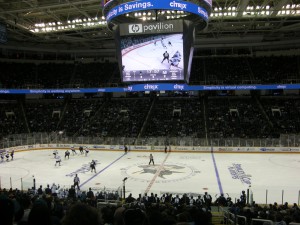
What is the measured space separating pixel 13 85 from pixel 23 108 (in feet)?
12.1

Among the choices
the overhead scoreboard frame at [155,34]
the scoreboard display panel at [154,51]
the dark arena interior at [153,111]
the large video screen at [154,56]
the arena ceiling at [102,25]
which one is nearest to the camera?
the dark arena interior at [153,111]

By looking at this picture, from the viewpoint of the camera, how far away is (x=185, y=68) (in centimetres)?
1848

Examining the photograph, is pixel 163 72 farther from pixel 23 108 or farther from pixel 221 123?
pixel 23 108

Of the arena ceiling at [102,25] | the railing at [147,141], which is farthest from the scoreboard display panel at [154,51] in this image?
the railing at [147,141]

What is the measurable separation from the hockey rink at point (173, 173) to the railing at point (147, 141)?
145cm

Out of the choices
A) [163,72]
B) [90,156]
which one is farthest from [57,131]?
[163,72]

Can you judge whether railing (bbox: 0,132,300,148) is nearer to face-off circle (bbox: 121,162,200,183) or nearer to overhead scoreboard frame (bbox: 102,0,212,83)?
face-off circle (bbox: 121,162,200,183)

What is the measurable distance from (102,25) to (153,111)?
14460mm

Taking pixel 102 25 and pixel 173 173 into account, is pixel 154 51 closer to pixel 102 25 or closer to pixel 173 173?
pixel 173 173

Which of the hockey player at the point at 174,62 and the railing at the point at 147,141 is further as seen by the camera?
the railing at the point at 147,141

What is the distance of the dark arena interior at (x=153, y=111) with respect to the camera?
→ 14.6 metres

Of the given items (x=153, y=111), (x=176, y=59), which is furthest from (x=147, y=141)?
(x=176, y=59)

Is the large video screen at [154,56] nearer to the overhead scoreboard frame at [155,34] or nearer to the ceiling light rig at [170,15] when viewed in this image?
the overhead scoreboard frame at [155,34]

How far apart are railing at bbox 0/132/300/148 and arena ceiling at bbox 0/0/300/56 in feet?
39.1
